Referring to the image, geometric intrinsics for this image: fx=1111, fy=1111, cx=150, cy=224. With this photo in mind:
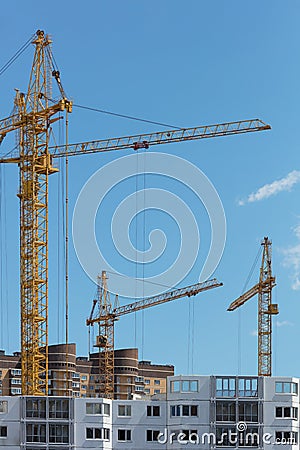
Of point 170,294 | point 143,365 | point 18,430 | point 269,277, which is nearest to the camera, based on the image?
point 18,430

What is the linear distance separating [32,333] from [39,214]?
40.7ft

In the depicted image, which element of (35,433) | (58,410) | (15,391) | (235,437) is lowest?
(15,391)

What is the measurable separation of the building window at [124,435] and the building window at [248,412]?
990cm

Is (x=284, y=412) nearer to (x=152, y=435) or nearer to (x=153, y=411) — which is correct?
(x=153, y=411)

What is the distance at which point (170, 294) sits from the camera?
18450 centimetres

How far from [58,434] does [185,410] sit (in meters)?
11.3

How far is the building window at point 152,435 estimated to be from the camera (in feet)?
319

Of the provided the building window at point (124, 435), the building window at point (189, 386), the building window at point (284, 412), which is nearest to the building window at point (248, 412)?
the building window at point (284, 412)

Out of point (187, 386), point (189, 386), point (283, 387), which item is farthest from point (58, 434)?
point (283, 387)

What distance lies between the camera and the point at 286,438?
97.1 meters

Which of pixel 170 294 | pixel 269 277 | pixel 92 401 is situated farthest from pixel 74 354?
pixel 92 401

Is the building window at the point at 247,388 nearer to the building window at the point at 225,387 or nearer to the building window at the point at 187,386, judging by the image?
the building window at the point at 225,387

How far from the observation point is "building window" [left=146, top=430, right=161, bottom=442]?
97312mm

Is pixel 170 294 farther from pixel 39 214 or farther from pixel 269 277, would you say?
pixel 39 214
